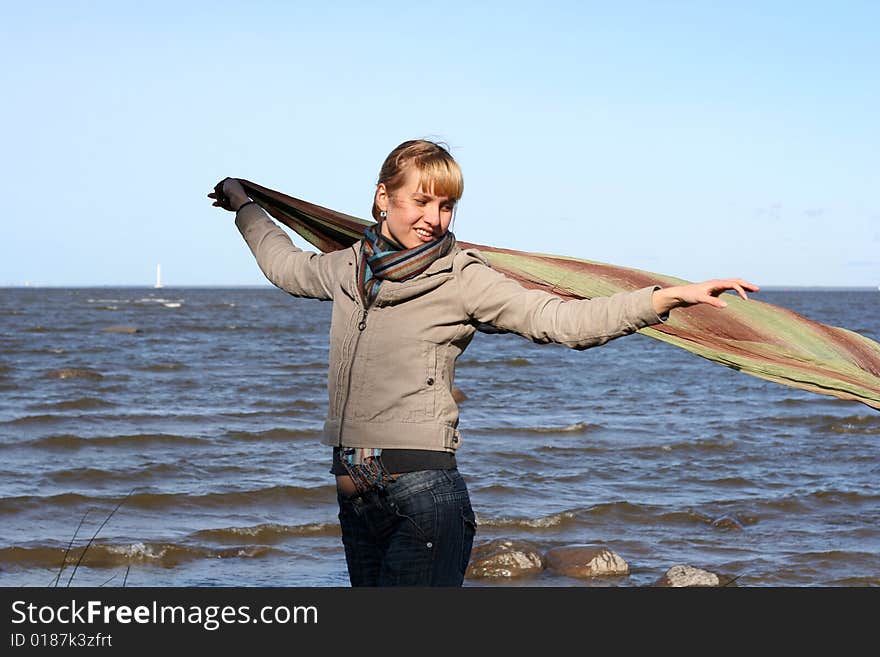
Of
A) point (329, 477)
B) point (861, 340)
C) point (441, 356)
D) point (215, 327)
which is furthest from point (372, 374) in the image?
point (215, 327)

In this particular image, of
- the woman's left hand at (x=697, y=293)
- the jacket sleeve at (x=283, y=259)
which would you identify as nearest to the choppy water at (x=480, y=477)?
the jacket sleeve at (x=283, y=259)

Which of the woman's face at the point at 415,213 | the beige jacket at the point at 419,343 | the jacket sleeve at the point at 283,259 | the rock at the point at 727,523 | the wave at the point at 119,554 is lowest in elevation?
the wave at the point at 119,554

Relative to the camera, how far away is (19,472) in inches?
456

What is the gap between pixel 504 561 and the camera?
7.87 metres

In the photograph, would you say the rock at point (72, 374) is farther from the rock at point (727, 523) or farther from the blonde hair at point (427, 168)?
the blonde hair at point (427, 168)

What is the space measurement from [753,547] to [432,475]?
6709 millimetres

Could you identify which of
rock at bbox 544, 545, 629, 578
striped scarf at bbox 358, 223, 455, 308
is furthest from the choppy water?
striped scarf at bbox 358, 223, 455, 308

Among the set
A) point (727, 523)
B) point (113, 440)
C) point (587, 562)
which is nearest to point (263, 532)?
point (587, 562)

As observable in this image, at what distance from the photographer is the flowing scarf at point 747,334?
333 cm

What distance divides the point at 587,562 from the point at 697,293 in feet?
18.9

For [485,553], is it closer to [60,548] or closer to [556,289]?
[60,548]

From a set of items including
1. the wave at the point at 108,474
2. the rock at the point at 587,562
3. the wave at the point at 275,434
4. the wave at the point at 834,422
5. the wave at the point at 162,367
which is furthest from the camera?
the wave at the point at 162,367

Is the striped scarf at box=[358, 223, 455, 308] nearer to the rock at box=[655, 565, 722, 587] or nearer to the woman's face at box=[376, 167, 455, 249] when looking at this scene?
the woman's face at box=[376, 167, 455, 249]
